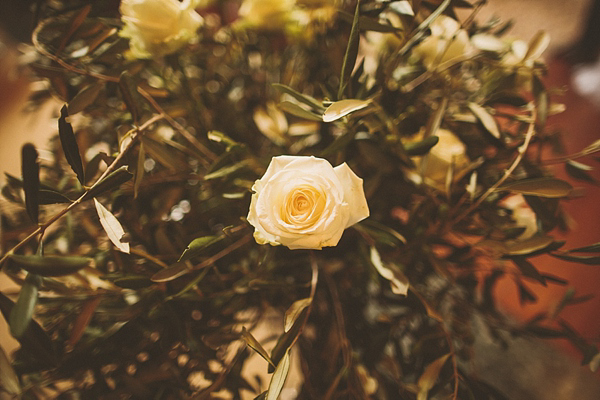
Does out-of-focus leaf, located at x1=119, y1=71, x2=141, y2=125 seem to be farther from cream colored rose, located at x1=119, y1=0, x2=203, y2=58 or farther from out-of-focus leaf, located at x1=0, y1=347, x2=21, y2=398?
out-of-focus leaf, located at x1=0, y1=347, x2=21, y2=398

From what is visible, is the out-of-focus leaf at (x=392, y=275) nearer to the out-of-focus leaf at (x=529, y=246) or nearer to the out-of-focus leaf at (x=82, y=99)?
the out-of-focus leaf at (x=529, y=246)

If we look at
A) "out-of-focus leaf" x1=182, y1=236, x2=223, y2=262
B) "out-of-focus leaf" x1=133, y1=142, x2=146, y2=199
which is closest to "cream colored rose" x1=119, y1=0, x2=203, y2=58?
"out-of-focus leaf" x1=133, y1=142, x2=146, y2=199

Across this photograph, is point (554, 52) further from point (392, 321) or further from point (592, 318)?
point (392, 321)

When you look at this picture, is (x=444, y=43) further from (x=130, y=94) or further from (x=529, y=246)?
(x=130, y=94)

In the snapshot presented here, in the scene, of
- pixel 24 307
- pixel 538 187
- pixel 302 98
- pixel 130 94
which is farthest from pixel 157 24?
pixel 538 187

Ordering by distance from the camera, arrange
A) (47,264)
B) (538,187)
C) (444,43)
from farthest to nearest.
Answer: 1. (444,43)
2. (538,187)
3. (47,264)

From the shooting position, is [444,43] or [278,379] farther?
[444,43]
